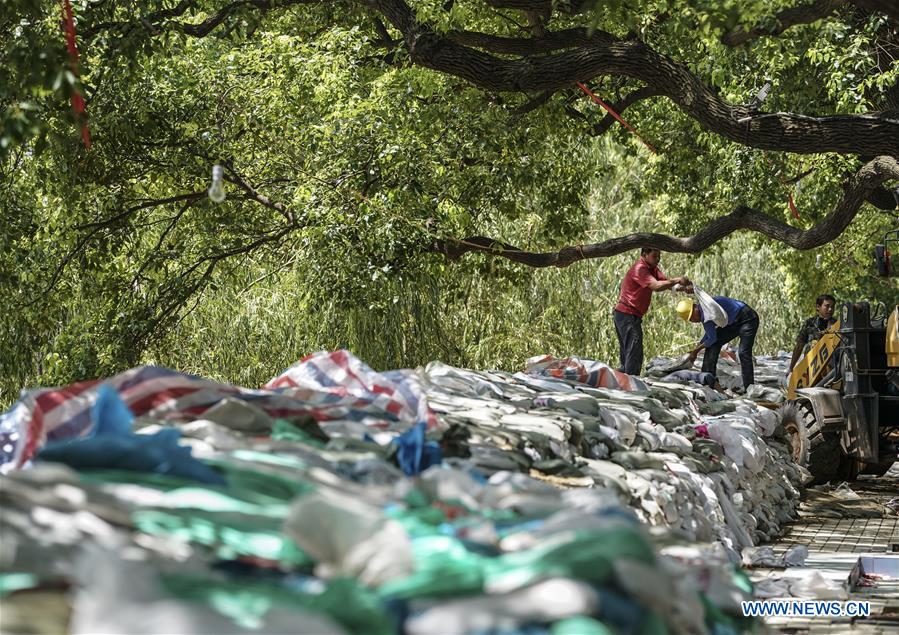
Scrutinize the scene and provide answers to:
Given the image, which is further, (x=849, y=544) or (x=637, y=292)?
(x=637, y=292)

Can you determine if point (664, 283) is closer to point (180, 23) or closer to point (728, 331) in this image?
point (728, 331)

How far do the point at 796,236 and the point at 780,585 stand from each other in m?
8.87

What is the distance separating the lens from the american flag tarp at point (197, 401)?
18.1 ft

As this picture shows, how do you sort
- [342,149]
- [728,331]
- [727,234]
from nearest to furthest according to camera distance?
[728,331]
[342,149]
[727,234]

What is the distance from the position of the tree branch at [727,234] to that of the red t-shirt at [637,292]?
2.17m

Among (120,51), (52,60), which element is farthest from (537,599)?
(120,51)

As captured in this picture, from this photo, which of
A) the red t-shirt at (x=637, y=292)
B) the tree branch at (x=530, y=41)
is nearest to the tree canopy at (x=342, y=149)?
the tree branch at (x=530, y=41)

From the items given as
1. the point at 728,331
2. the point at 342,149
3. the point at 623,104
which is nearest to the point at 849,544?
the point at 728,331

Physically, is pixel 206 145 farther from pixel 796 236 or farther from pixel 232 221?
pixel 796 236

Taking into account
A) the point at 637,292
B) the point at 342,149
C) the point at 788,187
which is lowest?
the point at 637,292

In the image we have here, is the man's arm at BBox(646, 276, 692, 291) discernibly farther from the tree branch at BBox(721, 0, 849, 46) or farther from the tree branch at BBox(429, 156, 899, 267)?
the tree branch at BBox(721, 0, 849, 46)

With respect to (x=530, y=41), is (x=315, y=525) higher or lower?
lower

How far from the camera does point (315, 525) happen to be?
12.4 ft

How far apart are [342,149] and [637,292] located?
12.7 feet
